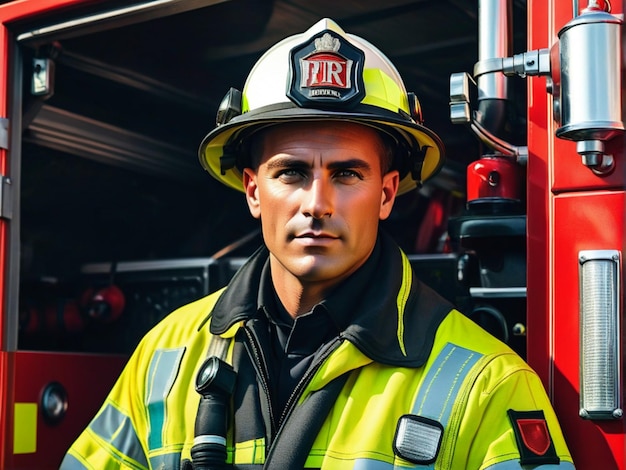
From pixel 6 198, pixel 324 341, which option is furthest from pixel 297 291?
pixel 6 198

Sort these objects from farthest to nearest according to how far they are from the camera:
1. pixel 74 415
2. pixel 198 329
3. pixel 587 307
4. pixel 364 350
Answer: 1. pixel 74 415
2. pixel 198 329
3. pixel 364 350
4. pixel 587 307

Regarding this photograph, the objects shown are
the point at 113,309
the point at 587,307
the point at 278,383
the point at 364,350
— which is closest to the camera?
the point at 587,307

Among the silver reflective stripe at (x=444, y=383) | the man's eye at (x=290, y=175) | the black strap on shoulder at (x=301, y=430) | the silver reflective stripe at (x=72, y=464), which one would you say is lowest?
the silver reflective stripe at (x=72, y=464)

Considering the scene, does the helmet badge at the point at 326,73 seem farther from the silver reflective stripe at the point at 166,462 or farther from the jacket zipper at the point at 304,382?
the silver reflective stripe at the point at 166,462

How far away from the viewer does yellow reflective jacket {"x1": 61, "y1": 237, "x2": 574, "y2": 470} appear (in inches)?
78.4

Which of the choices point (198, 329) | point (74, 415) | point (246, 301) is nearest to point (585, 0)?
point (246, 301)

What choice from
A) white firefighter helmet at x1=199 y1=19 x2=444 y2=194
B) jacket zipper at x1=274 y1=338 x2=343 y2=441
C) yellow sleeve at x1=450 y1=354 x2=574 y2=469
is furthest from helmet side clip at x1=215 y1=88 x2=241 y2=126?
yellow sleeve at x1=450 y1=354 x2=574 y2=469

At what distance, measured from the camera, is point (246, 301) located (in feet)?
8.04

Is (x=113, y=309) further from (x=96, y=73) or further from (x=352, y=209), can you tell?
(x=352, y=209)

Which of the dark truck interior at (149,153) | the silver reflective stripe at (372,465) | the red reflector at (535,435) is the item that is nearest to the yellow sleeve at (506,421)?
the red reflector at (535,435)

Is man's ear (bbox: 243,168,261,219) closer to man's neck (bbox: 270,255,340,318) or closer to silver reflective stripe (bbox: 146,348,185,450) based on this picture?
man's neck (bbox: 270,255,340,318)

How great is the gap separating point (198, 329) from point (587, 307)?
1.05 metres

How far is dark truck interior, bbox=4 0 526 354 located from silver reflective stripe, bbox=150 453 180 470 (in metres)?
0.75

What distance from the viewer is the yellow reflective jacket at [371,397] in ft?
6.53
